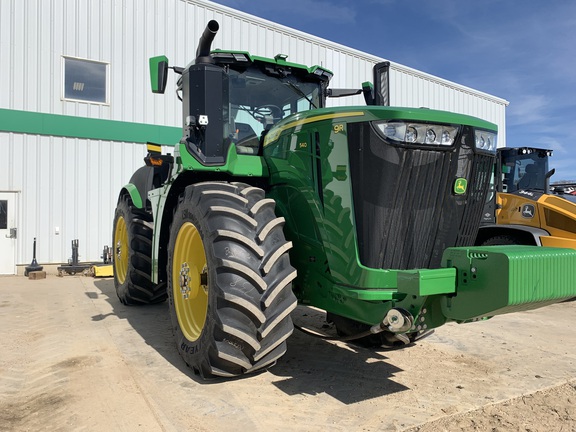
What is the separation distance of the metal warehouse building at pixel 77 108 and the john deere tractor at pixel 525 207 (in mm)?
7602

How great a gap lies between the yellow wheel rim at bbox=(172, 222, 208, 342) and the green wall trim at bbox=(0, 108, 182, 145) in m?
7.83

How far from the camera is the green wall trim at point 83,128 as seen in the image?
9.91 m

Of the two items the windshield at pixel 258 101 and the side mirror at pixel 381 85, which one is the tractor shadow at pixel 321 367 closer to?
the windshield at pixel 258 101

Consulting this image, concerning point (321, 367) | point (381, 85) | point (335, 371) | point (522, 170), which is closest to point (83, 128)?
point (381, 85)

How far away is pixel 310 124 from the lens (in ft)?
11.1

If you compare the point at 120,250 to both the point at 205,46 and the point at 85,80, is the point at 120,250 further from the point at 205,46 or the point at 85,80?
the point at 85,80

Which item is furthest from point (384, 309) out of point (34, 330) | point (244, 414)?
point (34, 330)

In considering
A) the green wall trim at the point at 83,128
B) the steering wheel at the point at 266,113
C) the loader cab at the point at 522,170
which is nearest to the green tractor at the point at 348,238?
the steering wheel at the point at 266,113

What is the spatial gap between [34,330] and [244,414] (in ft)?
10.7

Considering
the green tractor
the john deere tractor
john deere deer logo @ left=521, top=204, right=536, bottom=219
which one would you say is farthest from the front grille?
john deere deer logo @ left=521, top=204, right=536, bottom=219

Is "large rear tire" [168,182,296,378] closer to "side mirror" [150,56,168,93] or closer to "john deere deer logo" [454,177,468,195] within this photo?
"john deere deer logo" [454,177,468,195]

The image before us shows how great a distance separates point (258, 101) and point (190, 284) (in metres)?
1.84

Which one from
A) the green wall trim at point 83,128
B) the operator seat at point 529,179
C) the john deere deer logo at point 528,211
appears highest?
the green wall trim at point 83,128

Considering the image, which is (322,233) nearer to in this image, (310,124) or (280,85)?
(310,124)
